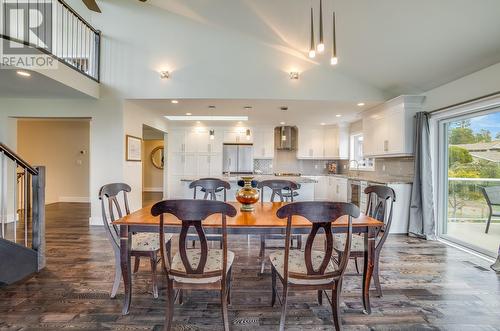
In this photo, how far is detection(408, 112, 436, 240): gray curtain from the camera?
155 inches

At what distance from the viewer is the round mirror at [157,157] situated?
965cm

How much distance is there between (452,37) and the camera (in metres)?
2.92

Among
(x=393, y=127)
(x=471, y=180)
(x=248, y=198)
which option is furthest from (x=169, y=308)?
(x=393, y=127)

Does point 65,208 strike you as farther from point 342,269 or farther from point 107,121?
point 342,269

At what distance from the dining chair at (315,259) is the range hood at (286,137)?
18.7 ft

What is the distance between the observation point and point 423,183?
397 centimetres

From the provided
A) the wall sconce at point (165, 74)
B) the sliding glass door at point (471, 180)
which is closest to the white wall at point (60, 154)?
the wall sconce at point (165, 74)

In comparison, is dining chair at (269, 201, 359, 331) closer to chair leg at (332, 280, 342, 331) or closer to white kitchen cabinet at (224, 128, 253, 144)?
chair leg at (332, 280, 342, 331)

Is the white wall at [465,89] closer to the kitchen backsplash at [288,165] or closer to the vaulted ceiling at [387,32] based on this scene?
the vaulted ceiling at [387,32]

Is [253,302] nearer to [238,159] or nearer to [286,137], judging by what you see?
[238,159]

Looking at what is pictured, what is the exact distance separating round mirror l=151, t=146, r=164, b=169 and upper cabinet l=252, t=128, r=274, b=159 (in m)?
4.25

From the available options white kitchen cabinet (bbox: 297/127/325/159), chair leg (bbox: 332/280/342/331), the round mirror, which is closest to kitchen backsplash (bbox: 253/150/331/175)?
white kitchen cabinet (bbox: 297/127/325/159)

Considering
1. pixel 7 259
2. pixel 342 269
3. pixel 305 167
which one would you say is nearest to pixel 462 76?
pixel 342 269

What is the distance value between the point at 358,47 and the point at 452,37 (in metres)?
1.16
